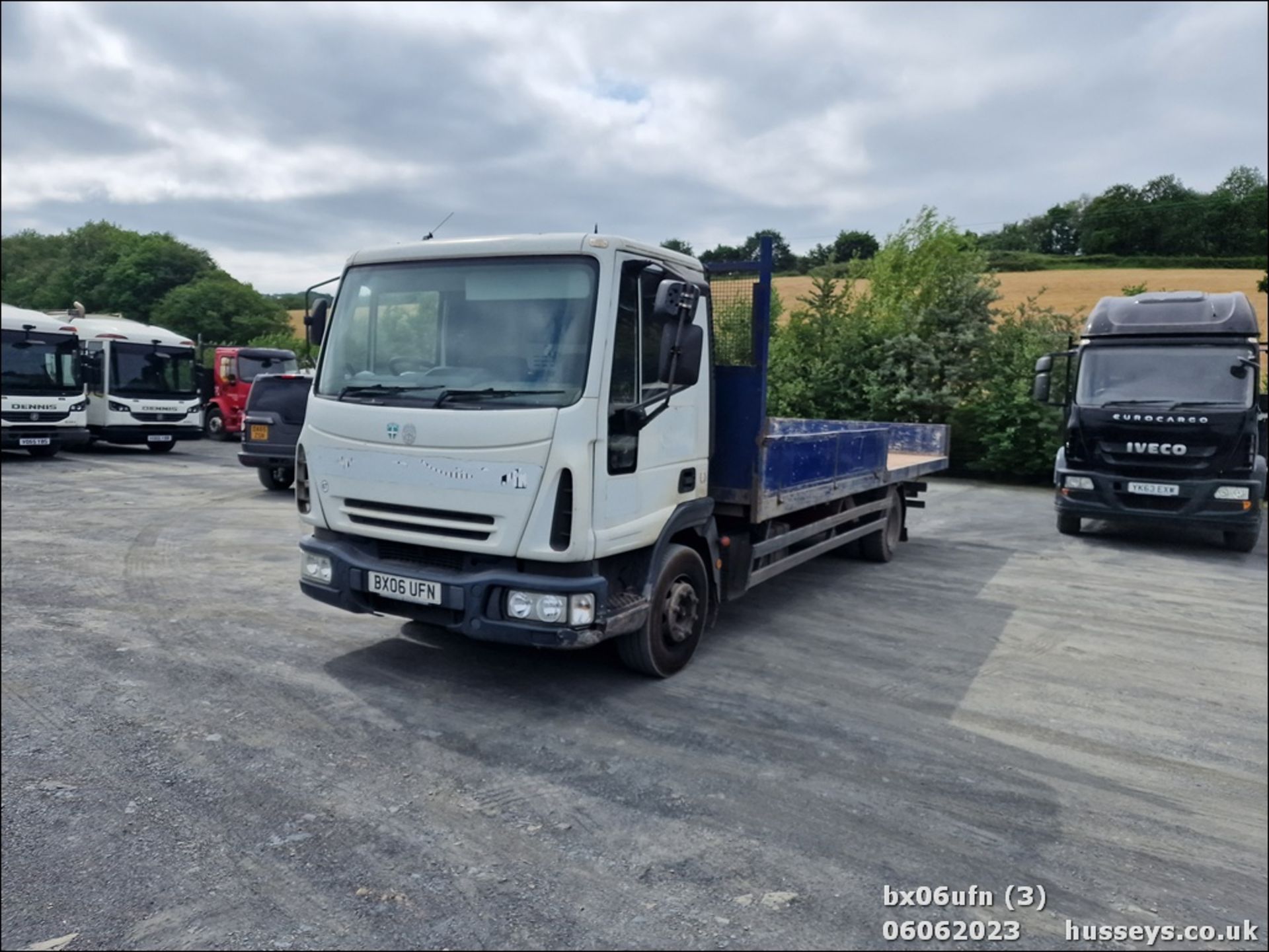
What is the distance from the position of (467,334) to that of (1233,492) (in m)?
8.96

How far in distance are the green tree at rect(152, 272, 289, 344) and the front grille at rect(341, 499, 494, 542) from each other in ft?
6.23

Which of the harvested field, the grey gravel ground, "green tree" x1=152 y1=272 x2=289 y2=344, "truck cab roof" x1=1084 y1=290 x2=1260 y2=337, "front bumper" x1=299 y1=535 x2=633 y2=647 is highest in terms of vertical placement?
the harvested field

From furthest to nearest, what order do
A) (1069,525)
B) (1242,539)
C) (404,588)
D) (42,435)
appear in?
(42,435) → (1069,525) → (1242,539) → (404,588)

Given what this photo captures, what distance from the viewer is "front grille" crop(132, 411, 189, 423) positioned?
18009 millimetres

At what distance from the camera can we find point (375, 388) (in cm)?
479

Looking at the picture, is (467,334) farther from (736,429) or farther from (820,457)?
(820,457)

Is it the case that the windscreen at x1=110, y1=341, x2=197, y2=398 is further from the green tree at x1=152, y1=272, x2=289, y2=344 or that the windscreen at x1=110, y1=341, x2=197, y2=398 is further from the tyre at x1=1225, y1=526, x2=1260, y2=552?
the tyre at x1=1225, y1=526, x2=1260, y2=552

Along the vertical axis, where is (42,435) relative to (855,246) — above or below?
below

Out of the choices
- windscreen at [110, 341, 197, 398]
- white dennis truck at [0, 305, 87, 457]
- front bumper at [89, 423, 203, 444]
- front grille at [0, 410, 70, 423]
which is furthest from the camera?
front bumper at [89, 423, 203, 444]

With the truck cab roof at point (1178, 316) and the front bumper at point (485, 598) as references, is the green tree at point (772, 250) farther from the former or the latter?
the truck cab roof at point (1178, 316)

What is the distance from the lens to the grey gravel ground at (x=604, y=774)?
2855mm

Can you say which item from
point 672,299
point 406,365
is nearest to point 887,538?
point 672,299

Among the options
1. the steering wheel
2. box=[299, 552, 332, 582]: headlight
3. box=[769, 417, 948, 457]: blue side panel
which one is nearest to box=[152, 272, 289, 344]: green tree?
the steering wheel

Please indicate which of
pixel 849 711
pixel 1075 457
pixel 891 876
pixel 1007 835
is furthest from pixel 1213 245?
pixel 891 876
